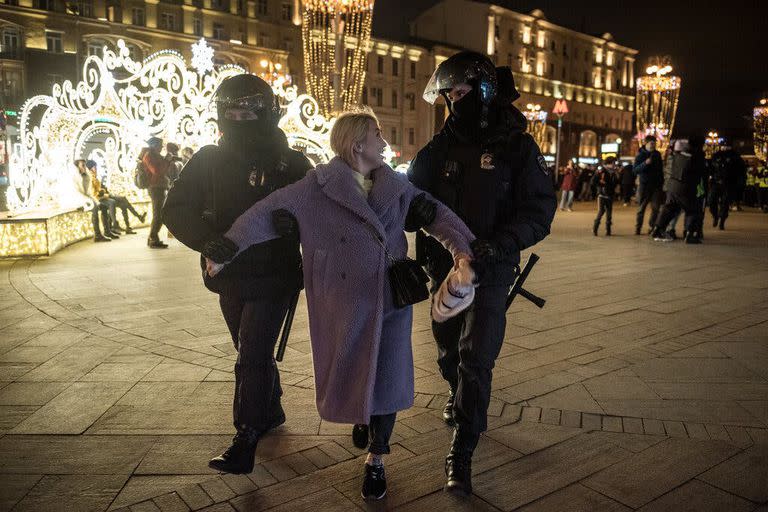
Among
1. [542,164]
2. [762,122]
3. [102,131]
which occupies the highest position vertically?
[762,122]

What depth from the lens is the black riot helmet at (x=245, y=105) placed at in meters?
2.97

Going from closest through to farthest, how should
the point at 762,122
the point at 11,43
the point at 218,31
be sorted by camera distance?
the point at 762,122 → the point at 11,43 → the point at 218,31

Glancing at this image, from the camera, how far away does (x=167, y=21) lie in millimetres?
51688

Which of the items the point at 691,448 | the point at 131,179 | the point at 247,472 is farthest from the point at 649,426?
the point at 131,179

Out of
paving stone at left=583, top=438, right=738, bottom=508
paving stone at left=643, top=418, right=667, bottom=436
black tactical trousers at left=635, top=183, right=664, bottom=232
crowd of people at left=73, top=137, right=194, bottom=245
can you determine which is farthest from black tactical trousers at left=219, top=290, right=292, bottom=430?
black tactical trousers at left=635, top=183, right=664, bottom=232

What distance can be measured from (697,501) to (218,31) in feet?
187

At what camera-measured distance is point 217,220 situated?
3002 mm

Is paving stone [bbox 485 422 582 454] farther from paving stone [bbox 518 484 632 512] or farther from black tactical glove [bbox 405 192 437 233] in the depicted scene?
black tactical glove [bbox 405 192 437 233]

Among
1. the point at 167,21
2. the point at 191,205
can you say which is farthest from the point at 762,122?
the point at 167,21

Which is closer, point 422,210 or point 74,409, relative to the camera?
point 422,210

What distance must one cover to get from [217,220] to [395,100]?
6164cm

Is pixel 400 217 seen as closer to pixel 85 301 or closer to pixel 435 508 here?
pixel 435 508

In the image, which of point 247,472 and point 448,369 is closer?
point 247,472

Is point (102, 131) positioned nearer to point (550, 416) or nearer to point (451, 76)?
point (451, 76)
